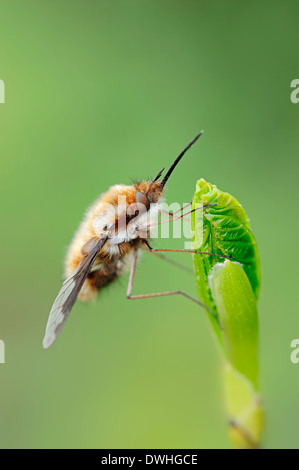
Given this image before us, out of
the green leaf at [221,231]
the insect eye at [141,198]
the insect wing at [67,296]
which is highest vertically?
the insect eye at [141,198]

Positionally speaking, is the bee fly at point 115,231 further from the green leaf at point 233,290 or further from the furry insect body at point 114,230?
the green leaf at point 233,290

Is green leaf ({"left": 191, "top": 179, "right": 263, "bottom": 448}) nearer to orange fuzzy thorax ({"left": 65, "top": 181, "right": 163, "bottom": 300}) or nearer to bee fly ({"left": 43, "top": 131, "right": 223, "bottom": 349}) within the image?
bee fly ({"left": 43, "top": 131, "right": 223, "bottom": 349})

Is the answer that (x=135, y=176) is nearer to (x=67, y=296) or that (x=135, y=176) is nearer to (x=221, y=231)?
(x=67, y=296)

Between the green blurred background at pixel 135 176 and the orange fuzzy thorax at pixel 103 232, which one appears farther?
the green blurred background at pixel 135 176

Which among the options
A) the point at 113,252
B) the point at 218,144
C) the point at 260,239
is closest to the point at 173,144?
the point at 218,144

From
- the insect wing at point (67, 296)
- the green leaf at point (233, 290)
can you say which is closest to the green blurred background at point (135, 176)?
the insect wing at point (67, 296)

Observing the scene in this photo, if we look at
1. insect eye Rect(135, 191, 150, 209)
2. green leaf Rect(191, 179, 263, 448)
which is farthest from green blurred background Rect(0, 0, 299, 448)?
green leaf Rect(191, 179, 263, 448)

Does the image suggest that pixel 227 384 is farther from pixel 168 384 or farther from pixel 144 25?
pixel 144 25
